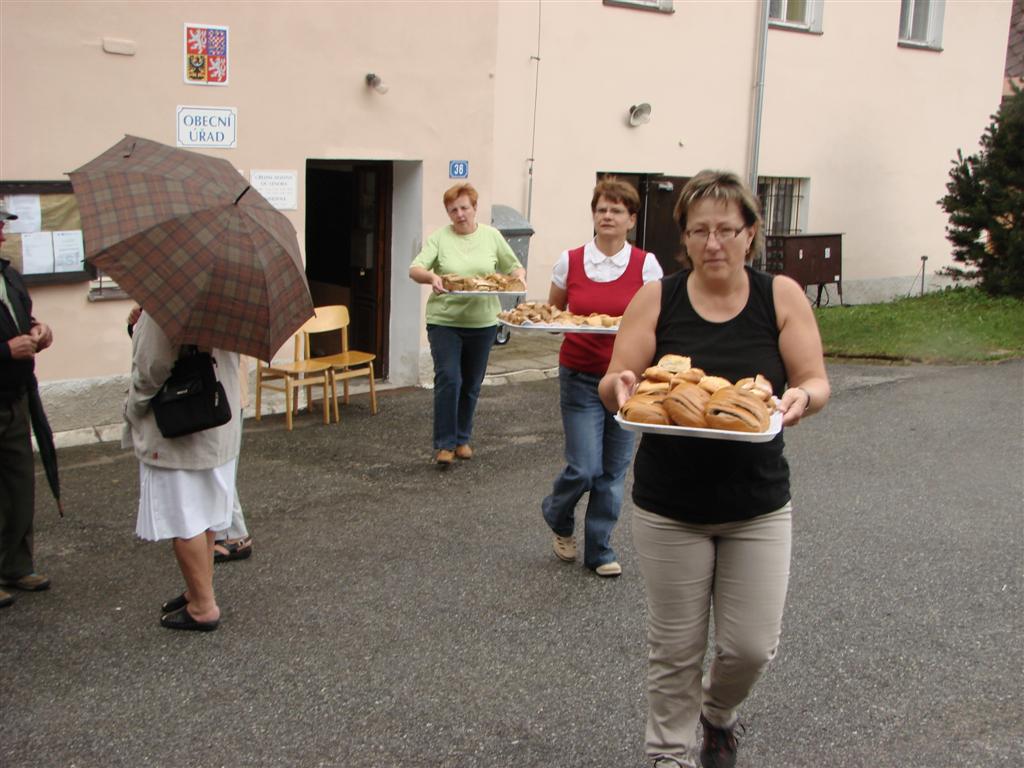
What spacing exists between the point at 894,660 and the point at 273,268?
9.65 feet

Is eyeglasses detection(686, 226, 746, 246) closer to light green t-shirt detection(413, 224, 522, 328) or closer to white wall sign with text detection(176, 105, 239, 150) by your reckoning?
light green t-shirt detection(413, 224, 522, 328)

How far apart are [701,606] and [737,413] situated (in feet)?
2.29

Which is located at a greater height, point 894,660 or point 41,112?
point 41,112

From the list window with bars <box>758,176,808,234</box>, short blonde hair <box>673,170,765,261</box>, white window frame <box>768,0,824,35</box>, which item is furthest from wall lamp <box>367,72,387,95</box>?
window with bars <box>758,176,808,234</box>

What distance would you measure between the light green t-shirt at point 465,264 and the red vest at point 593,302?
6.24 feet

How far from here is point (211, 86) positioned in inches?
326

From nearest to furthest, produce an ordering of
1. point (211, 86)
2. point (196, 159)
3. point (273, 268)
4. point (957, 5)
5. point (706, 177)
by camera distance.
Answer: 1. point (706, 177)
2. point (273, 268)
3. point (196, 159)
4. point (211, 86)
5. point (957, 5)

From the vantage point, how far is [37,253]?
761cm

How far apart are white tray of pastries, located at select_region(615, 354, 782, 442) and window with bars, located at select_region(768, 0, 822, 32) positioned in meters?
12.8

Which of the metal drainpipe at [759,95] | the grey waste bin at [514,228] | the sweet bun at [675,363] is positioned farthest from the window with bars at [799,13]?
the sweet bun at [675,363]

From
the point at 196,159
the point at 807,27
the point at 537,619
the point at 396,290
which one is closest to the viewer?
the point at 196,159

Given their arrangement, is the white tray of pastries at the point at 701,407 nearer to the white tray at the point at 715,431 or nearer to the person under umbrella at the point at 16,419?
the white tray at the point at 715,431

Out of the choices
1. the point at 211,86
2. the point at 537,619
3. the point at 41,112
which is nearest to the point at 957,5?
the point at 211,86

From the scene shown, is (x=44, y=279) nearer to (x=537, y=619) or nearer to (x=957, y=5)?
(x=537, y=619)
